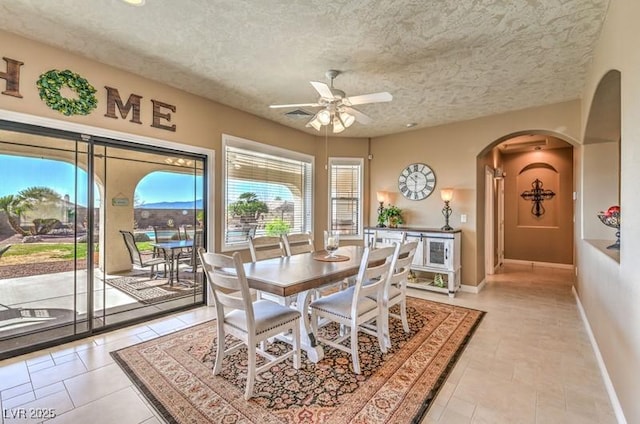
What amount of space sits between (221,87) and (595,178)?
472 centimetres

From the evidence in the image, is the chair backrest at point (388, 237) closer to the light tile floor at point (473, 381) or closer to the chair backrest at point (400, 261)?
the light tile floor at point (473, 381)

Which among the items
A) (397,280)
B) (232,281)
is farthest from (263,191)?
(232,281)

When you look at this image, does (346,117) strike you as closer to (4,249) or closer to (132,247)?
(132,247)

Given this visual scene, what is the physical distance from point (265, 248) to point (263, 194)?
1726mm

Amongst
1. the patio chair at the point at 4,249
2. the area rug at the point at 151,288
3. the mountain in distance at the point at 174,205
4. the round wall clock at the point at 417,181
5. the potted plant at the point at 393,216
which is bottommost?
the area rug at the point at 151,288

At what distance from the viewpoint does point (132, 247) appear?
3580 millimetres

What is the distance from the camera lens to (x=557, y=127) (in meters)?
4.08

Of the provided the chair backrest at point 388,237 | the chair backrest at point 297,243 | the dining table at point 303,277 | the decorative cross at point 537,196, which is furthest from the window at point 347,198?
the decorative cross at point 537,196

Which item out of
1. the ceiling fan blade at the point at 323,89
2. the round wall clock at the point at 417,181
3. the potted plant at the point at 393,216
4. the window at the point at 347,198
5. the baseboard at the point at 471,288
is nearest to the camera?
the ceiling fan blade at the point at 323,89

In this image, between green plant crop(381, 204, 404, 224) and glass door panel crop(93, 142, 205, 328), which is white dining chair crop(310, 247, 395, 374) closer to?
glass door panel crop(93, 142, 205, 328)

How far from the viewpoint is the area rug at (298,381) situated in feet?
6.36

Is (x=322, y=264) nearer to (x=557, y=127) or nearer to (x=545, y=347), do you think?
(x=545, y=347)

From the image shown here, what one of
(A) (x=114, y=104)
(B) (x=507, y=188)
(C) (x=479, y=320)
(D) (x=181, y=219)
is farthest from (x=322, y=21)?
(B) (x=507, y=188)

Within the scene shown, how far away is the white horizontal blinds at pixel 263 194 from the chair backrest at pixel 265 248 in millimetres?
1148
